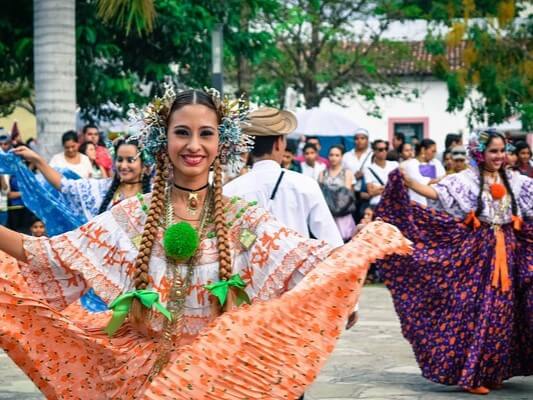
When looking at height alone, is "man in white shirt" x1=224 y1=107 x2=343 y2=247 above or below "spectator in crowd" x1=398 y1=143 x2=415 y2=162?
above

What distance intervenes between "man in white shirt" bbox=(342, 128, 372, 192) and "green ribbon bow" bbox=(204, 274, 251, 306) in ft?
37.1

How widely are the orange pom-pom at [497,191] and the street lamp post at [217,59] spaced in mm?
6896

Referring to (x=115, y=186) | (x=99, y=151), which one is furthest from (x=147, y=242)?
(x=99, y=151)

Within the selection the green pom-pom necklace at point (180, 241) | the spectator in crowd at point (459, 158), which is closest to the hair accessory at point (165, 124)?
the green pom-pom necklace at point (180, 241)

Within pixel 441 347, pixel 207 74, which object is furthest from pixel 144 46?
pixel 441 347

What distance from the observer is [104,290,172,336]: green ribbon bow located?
5.18 metres

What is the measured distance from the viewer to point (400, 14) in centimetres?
2977

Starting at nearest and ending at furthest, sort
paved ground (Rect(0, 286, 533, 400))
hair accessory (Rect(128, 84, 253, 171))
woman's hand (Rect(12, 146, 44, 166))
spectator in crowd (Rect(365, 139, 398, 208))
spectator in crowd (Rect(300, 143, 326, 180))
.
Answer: hair accessory (Rect(128, 84, 253, 171)), paved ground (Rect(0, 286, 533, 400)), woman's hand (Rect(12, 146, 44, 166)), spectator in crowd (Rect(365, 139, 398, 208)), spectator in crowd (Rect(300, 143, 326, 180))

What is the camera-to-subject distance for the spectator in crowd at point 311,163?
17000 millimetres

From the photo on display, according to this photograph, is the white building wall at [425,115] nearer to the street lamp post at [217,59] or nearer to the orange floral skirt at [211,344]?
the street lamp post at [217,59]

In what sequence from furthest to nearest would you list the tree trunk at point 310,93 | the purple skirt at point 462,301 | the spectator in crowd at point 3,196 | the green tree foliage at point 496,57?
the tree trunk at point 310,93 → the green tree foliage at point 496,57 → the spectator in crowd at point 3,196 → the purple skirt at point 462,301

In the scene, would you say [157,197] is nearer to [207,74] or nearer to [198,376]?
[198,376]

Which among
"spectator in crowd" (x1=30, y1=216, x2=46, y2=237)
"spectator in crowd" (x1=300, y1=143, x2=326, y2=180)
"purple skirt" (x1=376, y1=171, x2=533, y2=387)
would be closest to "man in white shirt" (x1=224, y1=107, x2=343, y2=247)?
"purple skirt" (x1=376, y1=171, x2=533, y2=387)

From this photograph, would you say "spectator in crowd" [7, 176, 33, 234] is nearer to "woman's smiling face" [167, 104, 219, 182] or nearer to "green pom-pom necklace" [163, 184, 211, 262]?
"woman's smiling face" [167, 104, 219, 182]
